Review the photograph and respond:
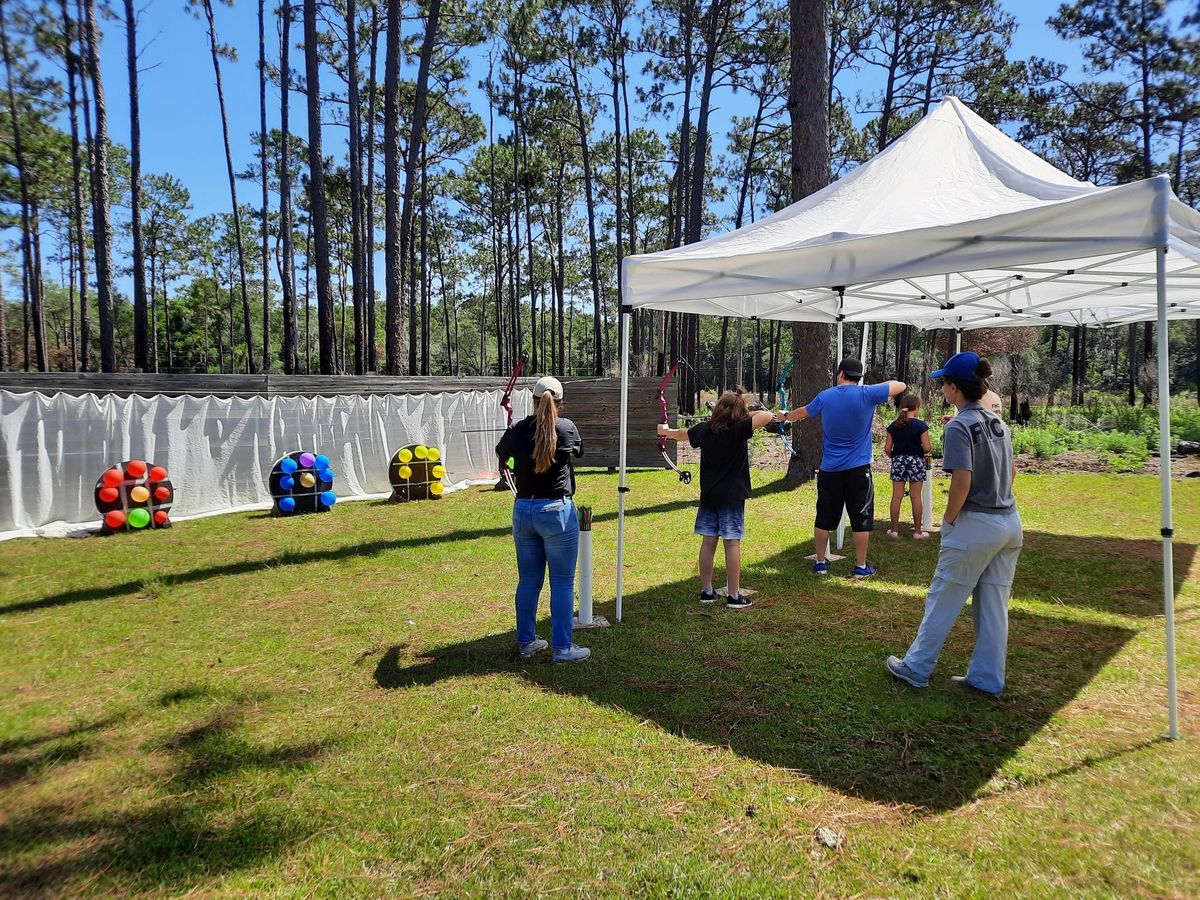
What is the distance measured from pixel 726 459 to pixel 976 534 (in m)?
1.92

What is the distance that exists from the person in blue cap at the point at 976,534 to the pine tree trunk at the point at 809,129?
7169 millimetres

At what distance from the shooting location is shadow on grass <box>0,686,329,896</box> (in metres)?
2.41

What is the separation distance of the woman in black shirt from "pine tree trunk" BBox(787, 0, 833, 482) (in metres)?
7.39

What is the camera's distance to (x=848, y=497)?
235 inches

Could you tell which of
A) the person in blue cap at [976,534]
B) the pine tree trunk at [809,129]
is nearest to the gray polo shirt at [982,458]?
the person in blue cap at [976,534]

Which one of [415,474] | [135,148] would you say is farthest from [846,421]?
[135,148]

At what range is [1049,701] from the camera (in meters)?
3.71

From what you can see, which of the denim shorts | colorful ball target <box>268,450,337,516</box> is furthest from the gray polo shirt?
colorful ball target <box>268,450,337,516</box>

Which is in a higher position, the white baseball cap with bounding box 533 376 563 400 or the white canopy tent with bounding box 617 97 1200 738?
the white canopy tent with bounding box 617 97 1200 738

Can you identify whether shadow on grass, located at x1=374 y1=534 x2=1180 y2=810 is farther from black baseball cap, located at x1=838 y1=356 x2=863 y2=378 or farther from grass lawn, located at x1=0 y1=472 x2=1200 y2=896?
black baseball cap, located at x1=838 y1=356 x2=863 y2=378

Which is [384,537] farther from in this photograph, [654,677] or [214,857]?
[214,857]

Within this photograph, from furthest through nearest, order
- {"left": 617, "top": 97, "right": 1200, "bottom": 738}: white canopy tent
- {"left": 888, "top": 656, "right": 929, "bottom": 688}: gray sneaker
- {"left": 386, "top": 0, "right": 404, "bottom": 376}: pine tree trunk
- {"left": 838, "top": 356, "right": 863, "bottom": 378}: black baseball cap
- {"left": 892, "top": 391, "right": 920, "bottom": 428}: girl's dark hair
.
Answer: {"left": 386, "top": 0, "right": 404, "bottom": 376}: pine tree trunk, {"left": 892, "top": 391, "right": 920, "bottom": 428}: girl's dark hair, {"left": 838, "top": 356, "right": 863, "bottom": 378}: black baseball cap, {"left": 888, "top": 656, "right": 929, "bottom": 688}: gray sneaker, {"left": 617, "top": 97, "right": 1200, "bottom": 738}: white canopy tent

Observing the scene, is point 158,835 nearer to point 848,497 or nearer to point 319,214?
point 848,497

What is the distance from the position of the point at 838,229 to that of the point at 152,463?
9965 mm
